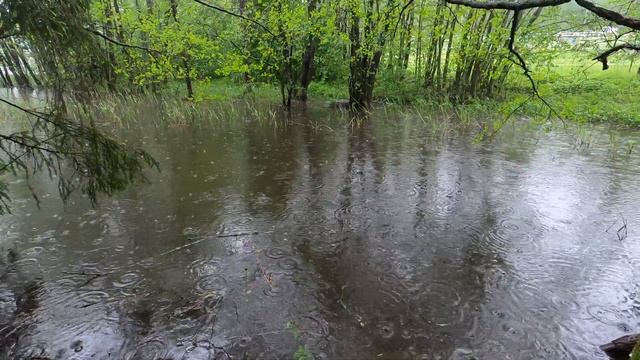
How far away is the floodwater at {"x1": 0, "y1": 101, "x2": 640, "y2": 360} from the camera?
4.18 meters

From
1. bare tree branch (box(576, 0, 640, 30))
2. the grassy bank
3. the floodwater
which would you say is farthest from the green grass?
bare tree branch (box(576, 0, 640, 30))

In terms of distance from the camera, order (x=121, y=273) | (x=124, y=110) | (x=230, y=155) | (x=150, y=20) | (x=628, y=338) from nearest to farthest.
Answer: (x=628, y=338) → (x=121, y=273) → (x=230, y=155) → (x=150, y=20) → (x=124, y=110)

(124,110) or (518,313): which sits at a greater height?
(124,110)

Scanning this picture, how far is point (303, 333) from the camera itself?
426 centimetres

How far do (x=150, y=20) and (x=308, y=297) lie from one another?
11.5 metres

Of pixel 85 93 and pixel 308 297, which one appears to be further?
pixel 308 297

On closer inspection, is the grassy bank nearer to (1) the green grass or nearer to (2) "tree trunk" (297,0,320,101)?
(1) the green grass

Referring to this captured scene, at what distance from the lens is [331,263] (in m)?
5.57

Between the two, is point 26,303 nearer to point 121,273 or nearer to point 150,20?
point 121,273

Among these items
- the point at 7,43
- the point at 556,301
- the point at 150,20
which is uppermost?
the point at 150,20

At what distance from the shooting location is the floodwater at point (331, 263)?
4176mm

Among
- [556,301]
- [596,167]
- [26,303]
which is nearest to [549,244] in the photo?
[556,301]

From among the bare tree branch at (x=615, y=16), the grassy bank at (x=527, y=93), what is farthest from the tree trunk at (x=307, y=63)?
the bare tree branch at (x=615, y=16)

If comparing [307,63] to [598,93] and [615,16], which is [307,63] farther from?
[615,16]
